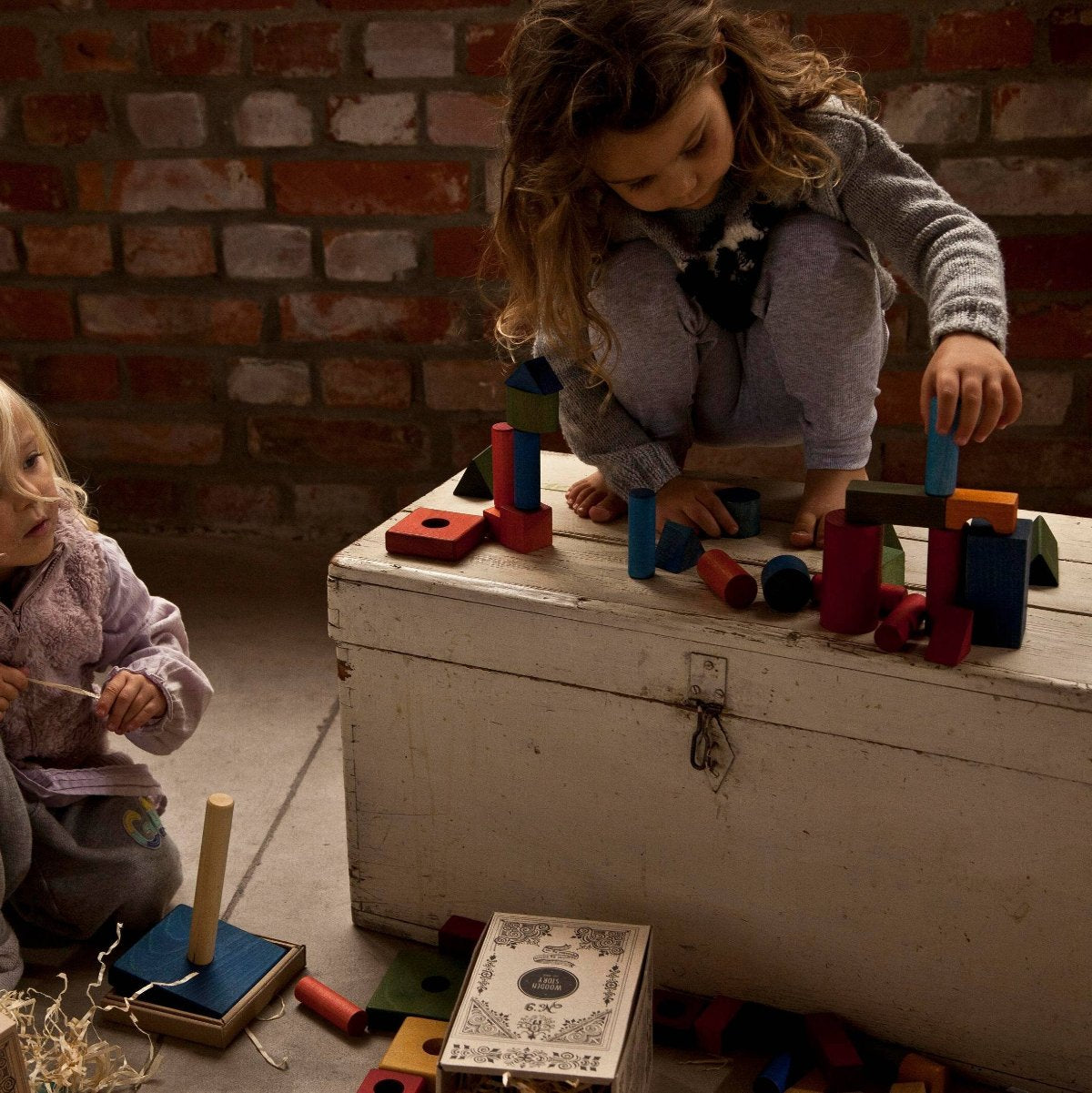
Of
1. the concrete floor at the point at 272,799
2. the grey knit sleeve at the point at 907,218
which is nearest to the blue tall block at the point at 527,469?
the grey knit sleeve at the point at 907,218

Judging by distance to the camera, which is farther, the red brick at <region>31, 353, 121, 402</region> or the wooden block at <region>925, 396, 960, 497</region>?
the red brick at <region>31, 353, 121, 402</region>

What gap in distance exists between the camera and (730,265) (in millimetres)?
1271

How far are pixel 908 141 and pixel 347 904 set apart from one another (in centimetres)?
119

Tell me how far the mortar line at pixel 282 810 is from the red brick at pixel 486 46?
33.6 inches

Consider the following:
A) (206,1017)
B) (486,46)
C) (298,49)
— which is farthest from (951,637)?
(298,49)

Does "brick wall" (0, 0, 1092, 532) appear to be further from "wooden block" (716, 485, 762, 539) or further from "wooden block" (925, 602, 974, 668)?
"wooden block" (925, 602, 974, 668)

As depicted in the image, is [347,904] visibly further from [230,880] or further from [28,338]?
[28,338]

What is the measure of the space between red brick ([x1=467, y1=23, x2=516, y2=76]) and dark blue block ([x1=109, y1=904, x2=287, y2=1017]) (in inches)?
44.6

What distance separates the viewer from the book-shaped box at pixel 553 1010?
98 centimetres

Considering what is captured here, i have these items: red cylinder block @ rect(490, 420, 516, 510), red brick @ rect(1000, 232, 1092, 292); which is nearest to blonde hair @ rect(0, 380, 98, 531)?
red cylinder block @ rect(490, 420, 516, 510)

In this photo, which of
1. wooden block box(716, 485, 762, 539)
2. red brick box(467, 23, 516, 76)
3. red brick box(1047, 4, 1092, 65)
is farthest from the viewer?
red brick box(467, 23, 516, 76)

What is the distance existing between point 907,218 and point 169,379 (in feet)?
3.92

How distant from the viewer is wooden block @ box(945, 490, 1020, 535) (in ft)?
→ 3.37

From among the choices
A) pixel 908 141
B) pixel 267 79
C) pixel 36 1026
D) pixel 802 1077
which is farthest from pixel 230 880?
pixel 908 141
